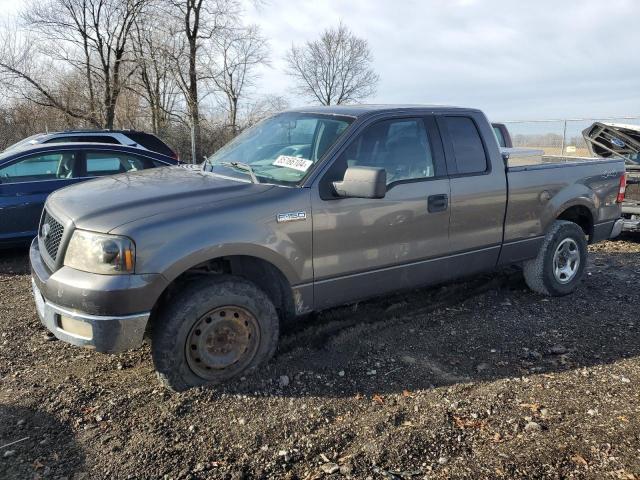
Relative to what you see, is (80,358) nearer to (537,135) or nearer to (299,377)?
(299,377)

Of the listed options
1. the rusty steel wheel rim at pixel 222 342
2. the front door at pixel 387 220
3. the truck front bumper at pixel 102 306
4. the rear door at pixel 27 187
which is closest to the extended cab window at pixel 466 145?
the front door at pixel 387 220

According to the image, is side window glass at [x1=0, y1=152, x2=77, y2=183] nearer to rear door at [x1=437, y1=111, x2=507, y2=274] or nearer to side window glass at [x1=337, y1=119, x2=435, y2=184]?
side window glass at [x1=337, y1=119, x2=435, y2=184]

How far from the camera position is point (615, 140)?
8625mm

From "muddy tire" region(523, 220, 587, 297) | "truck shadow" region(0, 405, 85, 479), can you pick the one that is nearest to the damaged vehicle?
"muddy tire" region(523, 220, 587, 297)

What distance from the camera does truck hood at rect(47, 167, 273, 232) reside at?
319 centimetres

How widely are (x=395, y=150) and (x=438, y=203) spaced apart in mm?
→ 548

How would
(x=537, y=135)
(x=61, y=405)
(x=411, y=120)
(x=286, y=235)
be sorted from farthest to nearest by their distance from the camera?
(x=537, y=135) → (x=411, y=120) → (x=286, y=235) → (x=61, y=405)

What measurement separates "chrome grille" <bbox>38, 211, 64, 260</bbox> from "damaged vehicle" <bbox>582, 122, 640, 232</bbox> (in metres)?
7.51

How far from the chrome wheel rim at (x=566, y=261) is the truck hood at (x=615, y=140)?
378cm

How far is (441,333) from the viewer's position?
447 cm

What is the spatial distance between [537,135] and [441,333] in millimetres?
16186

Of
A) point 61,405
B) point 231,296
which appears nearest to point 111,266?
point 231,296

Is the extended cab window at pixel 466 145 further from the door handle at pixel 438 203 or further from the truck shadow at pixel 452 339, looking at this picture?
the truck shadow at pixel 452 339

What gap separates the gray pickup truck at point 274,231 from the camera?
10.2 feet
